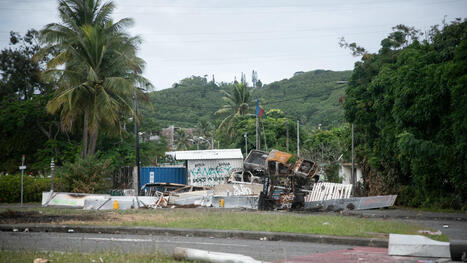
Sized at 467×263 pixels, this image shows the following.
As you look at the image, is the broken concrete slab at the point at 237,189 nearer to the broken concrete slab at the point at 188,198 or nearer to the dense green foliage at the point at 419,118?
the broken concrete slab at the point at 188,198

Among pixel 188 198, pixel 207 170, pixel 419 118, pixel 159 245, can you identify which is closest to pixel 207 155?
pixel 207 170

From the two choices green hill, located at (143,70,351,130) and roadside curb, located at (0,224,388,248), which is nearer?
roadside curb, located at (0,224,388,248)

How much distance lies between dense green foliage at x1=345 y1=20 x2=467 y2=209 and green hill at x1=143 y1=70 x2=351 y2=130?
2134 inches

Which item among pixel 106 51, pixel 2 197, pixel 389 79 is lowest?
pixel 2 197

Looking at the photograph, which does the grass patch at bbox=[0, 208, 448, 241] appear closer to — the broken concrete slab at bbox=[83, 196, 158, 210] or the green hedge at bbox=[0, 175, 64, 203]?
the broken concrete slab at bbox=[83, 196, 158, 210]

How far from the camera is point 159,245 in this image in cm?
1099

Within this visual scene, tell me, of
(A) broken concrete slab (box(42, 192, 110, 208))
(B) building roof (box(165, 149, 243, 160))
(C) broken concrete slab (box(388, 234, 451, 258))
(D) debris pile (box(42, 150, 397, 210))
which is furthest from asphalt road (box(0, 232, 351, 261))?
(B) building roof (box(165, 149, 243, 160))

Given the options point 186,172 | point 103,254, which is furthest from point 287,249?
point 186,172

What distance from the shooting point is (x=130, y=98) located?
3466 centimetres

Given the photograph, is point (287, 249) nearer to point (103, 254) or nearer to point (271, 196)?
point (103, 254)

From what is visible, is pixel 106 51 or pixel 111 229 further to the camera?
pixel 106 51

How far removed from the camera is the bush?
1048 inches

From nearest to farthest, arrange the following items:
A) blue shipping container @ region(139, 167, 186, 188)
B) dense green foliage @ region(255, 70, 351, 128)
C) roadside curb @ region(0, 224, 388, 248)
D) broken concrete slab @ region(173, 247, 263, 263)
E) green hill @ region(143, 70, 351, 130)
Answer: broken concrete slab @ region(173, 247, 263, 263), roadside curb @ region(0, 224, 388, 248), blue shipping container @ region(139, 167, 186, 188), dense green foliage @ region(255, 70, 351, 128), green hill @ region(143, 70, 351, 130)

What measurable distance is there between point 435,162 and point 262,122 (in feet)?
129
